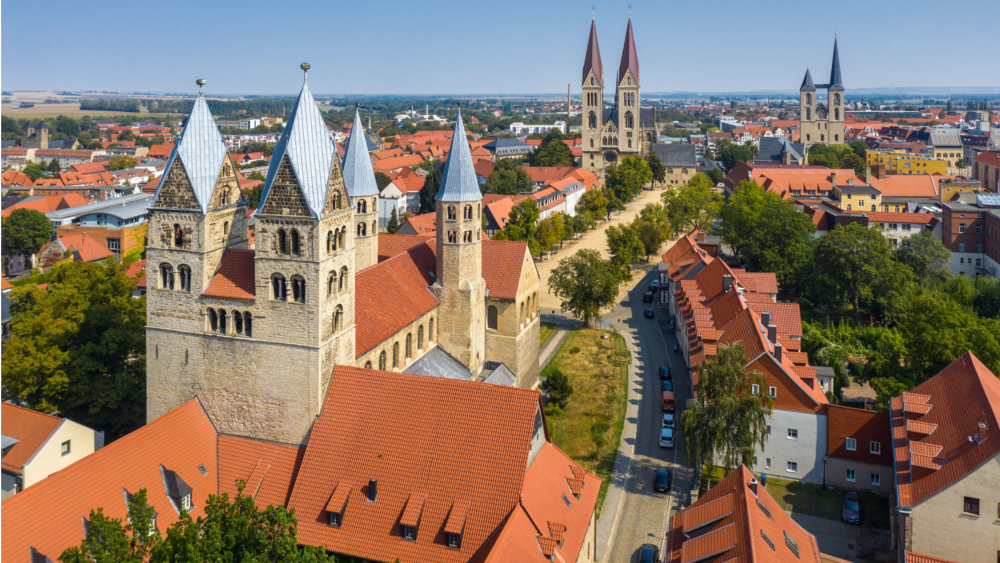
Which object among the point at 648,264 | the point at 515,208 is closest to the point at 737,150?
the point at 648,264

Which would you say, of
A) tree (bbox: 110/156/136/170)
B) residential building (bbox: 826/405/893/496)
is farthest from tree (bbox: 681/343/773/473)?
tree (bbox: 110/156/136/170)

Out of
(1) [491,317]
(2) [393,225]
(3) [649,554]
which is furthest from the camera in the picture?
(2) [393,225]

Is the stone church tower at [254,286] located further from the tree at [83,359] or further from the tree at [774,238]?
the tree at [774,238]

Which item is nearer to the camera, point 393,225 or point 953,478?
point 953,478

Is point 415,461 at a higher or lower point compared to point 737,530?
higher

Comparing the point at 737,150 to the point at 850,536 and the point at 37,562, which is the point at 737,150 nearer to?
the point at 850,536

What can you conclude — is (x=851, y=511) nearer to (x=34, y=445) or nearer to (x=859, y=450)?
(x=859, y=450)

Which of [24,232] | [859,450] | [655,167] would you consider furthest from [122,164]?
[859,450]

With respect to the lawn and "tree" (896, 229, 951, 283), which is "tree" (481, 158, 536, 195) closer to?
the lawn
